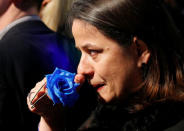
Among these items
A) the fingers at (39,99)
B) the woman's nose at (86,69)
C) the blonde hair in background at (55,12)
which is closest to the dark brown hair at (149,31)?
the woman's nose at (86,69)

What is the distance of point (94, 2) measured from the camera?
5.11 feet

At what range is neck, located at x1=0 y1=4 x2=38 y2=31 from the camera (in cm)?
219

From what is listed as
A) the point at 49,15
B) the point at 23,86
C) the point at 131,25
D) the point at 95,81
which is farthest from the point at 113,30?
the point at 49,15

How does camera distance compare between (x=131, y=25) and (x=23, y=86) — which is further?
(x=23, y=86)

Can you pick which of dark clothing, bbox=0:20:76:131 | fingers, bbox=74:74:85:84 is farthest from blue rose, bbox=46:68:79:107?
dark clothing, bbox=0:20:76:131

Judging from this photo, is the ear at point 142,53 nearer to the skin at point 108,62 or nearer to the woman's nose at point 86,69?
the skin at point 108,62

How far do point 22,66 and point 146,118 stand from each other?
839 millimetres

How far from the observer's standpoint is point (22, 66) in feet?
6.10

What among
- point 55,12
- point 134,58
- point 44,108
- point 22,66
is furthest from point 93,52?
point 55,12

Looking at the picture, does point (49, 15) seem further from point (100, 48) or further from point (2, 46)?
point (100, 48)

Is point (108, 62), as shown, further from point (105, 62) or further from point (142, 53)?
point (142, 53)

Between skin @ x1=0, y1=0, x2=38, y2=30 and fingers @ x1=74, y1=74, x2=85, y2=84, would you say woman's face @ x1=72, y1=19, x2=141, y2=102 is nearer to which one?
fingers @ x1=74, y1=74, x2=85, y2=84

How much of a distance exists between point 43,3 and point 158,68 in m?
1.30

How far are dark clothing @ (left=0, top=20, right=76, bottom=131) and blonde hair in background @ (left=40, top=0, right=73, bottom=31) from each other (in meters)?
0.26
